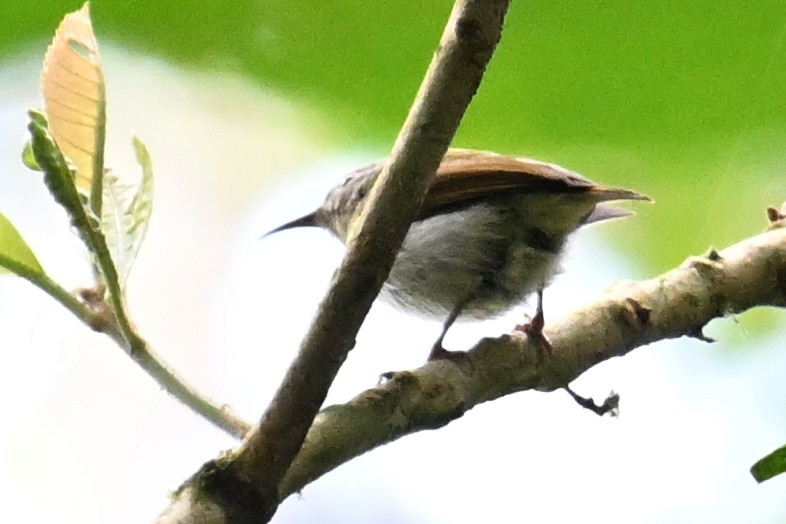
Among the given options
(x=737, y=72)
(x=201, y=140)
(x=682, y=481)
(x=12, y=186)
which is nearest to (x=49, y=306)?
(x=12, y=186)

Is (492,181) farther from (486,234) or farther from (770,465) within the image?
(770,465)

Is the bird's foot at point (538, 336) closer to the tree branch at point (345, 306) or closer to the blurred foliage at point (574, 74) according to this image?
the tree branch at point (345, 306)

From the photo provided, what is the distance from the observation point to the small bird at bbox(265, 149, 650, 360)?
0.97 meters

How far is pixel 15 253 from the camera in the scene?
0.66 metres

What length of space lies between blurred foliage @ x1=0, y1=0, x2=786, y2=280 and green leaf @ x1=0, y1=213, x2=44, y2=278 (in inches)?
33.5

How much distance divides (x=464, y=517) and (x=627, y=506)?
23 centimetres

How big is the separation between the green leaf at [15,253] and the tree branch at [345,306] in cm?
21

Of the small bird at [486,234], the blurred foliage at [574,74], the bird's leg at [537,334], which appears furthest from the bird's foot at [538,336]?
the blurred foliage at [574,74]

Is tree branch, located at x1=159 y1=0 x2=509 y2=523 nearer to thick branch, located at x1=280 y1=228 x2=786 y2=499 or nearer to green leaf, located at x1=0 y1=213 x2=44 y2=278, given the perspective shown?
A: thick branch, located at x1=280 y1=228 x2=786 y2=499

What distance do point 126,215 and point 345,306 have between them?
9.9 inches

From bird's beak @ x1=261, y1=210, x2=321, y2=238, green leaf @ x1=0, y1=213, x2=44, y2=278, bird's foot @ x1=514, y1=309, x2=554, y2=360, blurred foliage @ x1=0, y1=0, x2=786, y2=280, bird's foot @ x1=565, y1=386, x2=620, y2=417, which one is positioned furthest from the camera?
blurred foliage @ x1=0, y1=0, x2=786, y2=280

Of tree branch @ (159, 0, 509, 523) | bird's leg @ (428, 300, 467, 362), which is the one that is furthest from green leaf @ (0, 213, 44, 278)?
bird's leg @ (428, 300, 467, 362)

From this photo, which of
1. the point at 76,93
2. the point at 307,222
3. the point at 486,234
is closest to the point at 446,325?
the point at 486,234

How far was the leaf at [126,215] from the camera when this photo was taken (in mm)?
695
